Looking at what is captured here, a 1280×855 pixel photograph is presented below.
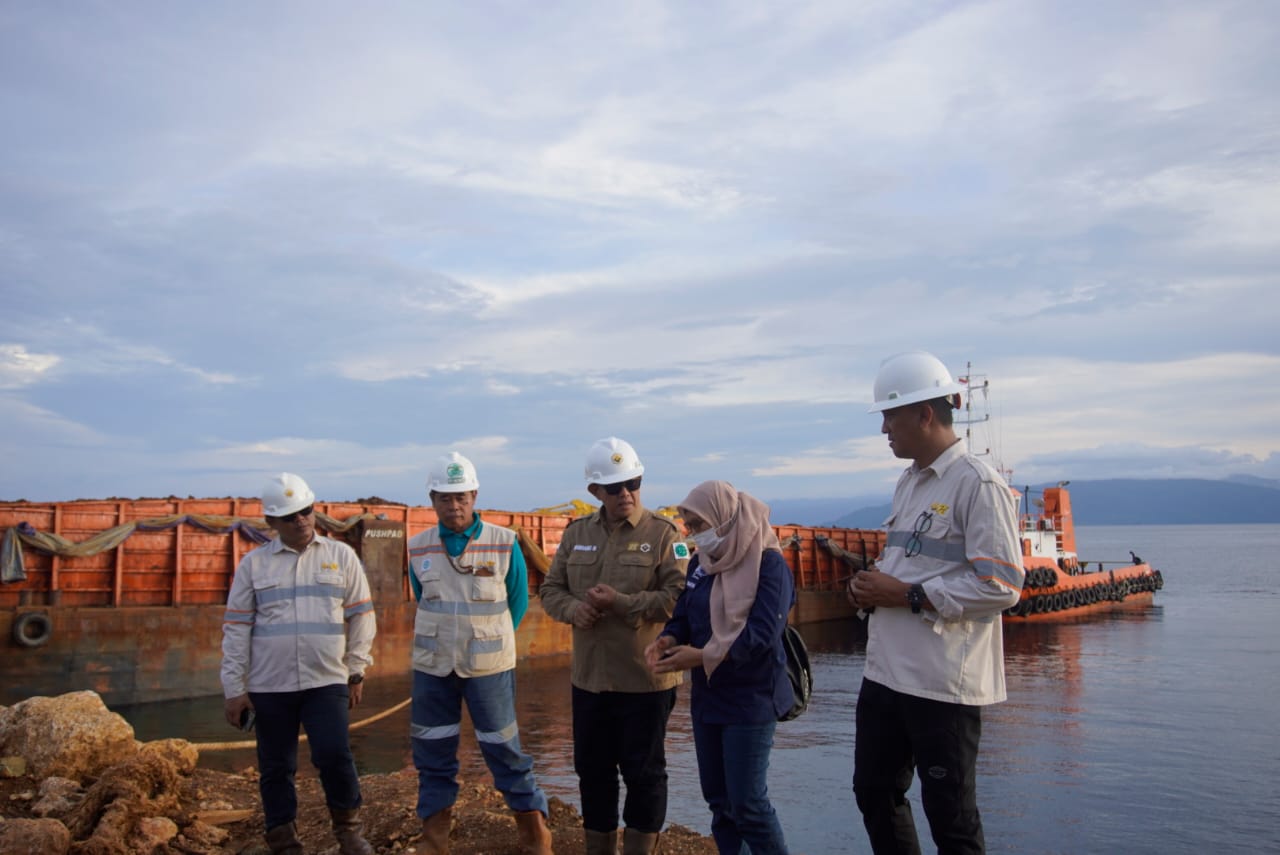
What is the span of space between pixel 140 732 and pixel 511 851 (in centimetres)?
947

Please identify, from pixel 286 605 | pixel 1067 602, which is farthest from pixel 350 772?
pixel 1067 602

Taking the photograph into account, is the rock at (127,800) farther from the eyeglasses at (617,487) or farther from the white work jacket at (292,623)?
the eyeglasses at (617,487)

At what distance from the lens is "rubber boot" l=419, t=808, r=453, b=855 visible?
4.66 metres

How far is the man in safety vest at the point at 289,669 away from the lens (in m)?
4.68

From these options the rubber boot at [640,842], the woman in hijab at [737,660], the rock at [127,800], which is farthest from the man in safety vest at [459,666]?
the rock at [127,800]

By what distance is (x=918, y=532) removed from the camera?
3312 millimetres

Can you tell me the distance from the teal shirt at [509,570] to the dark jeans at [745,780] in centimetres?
137

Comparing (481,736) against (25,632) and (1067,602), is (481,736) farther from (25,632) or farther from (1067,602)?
(1067,602)

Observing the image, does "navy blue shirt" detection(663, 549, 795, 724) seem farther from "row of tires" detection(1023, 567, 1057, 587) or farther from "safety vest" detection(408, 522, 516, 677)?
"row of tires" detection(1023, 567, 1057, 587)

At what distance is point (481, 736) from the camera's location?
15.5ft

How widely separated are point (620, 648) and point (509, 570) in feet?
2.77

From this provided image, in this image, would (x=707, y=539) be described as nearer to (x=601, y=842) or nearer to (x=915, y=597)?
(x=915, y=597)

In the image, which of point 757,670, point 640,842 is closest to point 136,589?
point 640,842

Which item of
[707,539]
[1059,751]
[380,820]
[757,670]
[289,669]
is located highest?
[707,539]
